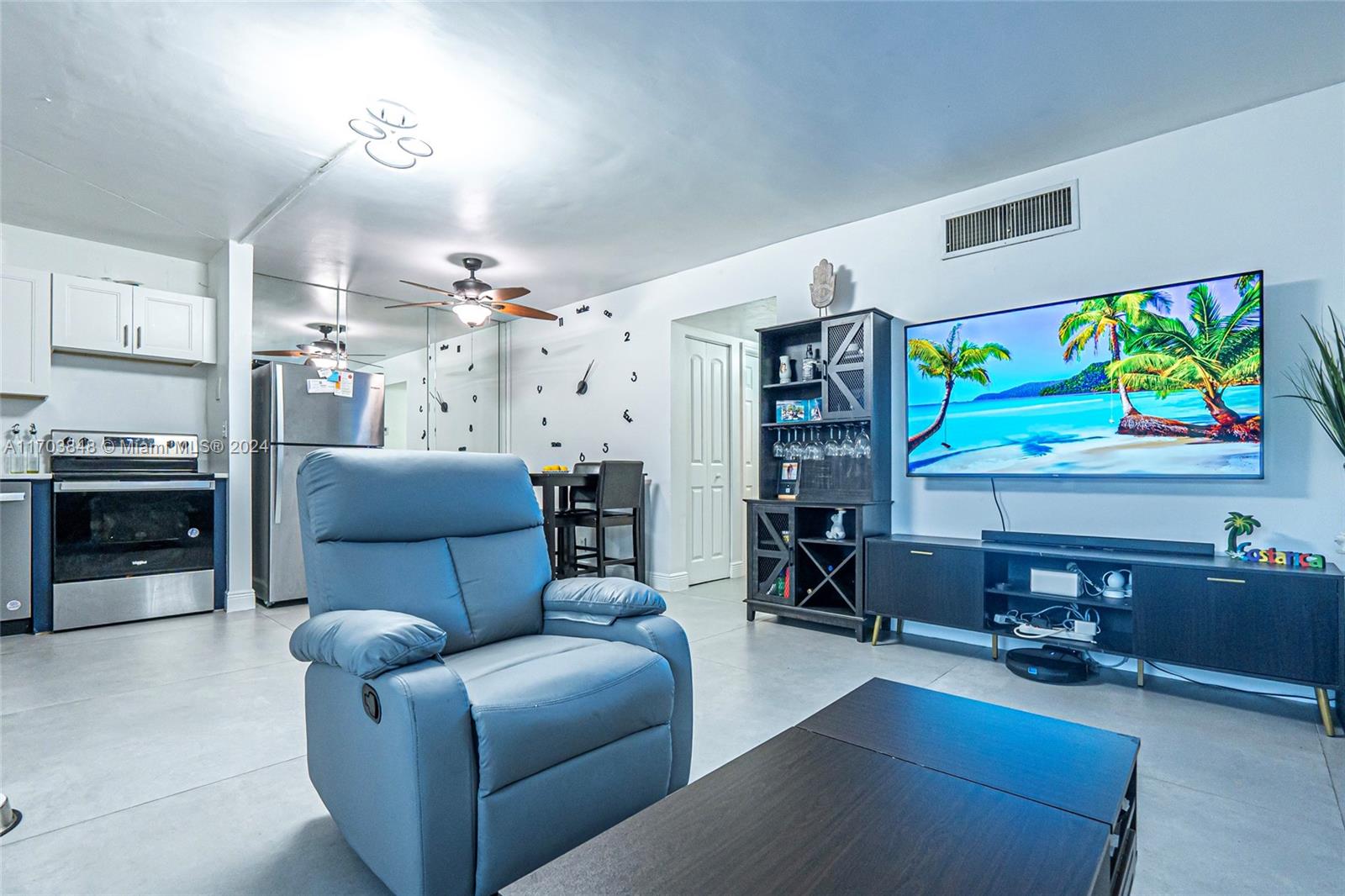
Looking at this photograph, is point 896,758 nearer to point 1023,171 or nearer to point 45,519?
point 1023,171

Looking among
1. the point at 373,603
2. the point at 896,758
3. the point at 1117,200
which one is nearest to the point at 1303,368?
the point at 1117,200

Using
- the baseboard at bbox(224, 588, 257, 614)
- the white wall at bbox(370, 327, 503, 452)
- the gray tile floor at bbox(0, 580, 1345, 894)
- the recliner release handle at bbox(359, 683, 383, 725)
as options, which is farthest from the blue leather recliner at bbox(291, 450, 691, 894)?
the white wall at bbox(370, 327, 503, 452)

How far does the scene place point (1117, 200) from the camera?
10.6 ft

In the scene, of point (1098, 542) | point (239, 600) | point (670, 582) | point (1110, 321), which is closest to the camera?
point (1110, 321)

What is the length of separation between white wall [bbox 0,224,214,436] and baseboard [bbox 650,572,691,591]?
3684mm

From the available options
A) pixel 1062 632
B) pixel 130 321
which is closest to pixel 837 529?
pixel 1062 632

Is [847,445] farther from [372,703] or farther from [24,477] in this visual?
[24,477]

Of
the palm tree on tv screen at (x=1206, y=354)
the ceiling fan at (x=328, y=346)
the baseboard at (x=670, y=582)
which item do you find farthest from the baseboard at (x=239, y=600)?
the palm tree on tv screen at (x=1206, y=354)

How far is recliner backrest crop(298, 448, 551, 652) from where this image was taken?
1805 mm

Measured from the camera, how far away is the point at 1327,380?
266cm

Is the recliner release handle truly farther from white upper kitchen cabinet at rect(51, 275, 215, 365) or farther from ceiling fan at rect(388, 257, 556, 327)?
white upper kitchen cabinet at rect(51, 275, 215, 365)

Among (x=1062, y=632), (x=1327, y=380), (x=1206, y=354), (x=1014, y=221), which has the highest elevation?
(x=1014, y=221)

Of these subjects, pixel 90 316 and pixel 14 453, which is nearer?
pixel 14 453

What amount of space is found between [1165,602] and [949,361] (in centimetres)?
153
